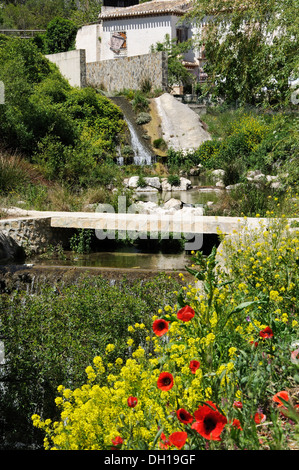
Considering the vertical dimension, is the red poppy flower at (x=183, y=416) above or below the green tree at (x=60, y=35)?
above

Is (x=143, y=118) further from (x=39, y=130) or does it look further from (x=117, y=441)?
(x=117, y=441)

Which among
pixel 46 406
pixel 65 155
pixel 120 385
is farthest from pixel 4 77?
pixel 120 385

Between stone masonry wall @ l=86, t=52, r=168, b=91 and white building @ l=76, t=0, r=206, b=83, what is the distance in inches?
337

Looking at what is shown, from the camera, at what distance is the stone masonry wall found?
24172 millimetres

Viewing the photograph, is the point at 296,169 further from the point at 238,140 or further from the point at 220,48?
the point at 238,140

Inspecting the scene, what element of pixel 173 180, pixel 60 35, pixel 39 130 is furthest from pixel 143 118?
pixel 60 35

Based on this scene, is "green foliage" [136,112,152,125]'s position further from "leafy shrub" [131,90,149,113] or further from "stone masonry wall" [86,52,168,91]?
"stone masonry wall" [86,52,168,91]

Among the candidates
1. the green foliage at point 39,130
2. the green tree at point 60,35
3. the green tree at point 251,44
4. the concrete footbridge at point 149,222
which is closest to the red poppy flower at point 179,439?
the concrete footbridge at point 149,222

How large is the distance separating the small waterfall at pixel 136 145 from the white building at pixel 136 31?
42.3ft

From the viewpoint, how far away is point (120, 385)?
2.31m

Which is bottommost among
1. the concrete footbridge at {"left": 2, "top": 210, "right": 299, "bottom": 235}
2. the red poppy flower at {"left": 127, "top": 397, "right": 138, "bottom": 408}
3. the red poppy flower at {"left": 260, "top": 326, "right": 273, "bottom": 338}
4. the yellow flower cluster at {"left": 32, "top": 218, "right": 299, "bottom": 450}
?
the concrete footbridge at {"left": 2, "top": 210, "right": 299, "bottom": 235}

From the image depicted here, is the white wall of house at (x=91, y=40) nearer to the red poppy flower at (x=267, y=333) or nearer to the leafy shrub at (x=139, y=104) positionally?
the leafy shrub at (x=139, y=104)

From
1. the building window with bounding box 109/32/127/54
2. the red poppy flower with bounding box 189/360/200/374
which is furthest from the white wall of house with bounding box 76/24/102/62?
the red poppy flower with bounding box 189/360/200/374

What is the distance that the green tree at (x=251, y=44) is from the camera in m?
7.96
